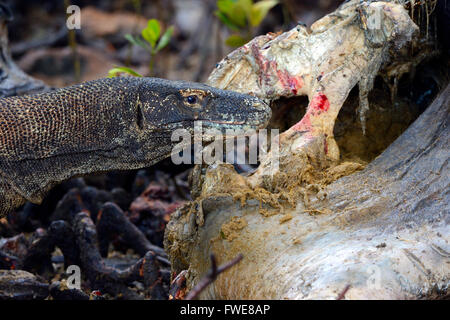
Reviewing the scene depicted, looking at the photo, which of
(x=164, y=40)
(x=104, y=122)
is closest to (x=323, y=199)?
(x=104, y=122)

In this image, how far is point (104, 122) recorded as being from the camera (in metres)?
3.40

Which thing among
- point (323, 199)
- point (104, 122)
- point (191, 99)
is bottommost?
point (323, 199)

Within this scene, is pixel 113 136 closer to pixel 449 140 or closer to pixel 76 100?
pixel 76 100

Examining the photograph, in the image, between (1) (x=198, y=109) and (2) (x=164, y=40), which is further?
(2) (x=164, y=40)

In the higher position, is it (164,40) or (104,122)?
(164,40)

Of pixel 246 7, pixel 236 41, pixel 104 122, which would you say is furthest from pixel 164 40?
pixel 104 122

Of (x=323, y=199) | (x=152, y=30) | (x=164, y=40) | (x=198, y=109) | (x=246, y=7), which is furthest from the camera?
(x=246, y=7)

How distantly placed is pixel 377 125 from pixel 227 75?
110 centimetres

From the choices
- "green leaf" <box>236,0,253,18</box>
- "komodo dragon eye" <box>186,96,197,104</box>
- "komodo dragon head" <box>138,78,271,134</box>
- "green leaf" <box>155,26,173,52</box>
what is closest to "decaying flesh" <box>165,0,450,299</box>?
"komodo dragon head" <box>138,78,271,134</box>

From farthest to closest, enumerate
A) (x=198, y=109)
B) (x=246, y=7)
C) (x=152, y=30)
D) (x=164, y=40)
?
(x=246, y=7) → (x=164, y=40) → (x=152, y=30) → (x=198, y=109)

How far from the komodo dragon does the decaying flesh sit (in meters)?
0.30

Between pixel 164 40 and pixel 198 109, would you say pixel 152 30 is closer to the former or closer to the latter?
pixel 164 40

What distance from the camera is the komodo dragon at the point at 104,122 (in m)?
3.33

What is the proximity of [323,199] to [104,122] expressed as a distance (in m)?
1.40
